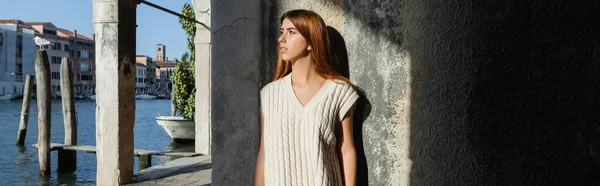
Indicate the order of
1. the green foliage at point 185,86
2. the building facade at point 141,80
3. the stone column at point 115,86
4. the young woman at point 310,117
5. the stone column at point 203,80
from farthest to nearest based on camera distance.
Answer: the building facade at point 141,80
the green foliage at point 185,86
the stone column at point 203,80
the stone column at point 115,86
the young woman at point 310,117

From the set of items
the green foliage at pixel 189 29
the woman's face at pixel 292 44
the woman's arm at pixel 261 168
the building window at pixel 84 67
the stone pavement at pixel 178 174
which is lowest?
the stone pavement at pixel 178 174

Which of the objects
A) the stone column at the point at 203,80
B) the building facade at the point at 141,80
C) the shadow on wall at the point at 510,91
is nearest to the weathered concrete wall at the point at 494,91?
the shadow on wall at the point at 510,91

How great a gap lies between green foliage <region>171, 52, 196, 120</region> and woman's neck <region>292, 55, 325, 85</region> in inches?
545

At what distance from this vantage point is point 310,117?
1.70 metres

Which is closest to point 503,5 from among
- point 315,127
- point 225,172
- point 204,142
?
point 315,127

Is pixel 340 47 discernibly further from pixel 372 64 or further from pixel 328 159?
pixel 328 159

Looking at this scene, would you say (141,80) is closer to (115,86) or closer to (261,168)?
(115,86)

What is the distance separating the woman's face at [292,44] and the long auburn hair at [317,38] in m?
0.01

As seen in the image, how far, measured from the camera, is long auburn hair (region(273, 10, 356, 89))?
68.2 inches

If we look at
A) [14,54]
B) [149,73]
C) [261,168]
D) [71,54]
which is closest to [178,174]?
[261,168]

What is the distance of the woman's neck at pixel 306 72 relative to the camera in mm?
1750

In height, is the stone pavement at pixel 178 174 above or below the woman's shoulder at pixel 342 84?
below

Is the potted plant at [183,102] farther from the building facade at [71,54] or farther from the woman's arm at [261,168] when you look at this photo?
the building facade at [71,54]

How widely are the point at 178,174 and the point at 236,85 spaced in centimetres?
583
